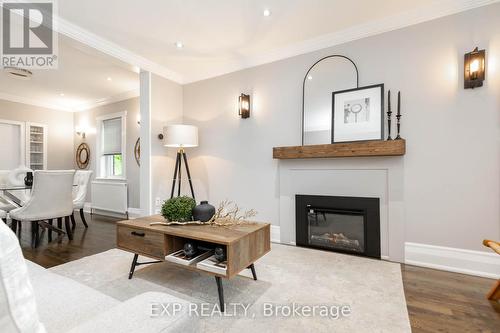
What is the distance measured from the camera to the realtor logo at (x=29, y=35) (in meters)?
2.43

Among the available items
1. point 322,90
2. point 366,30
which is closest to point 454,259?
point 322,90

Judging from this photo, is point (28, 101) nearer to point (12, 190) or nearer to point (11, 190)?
point (12, 190)

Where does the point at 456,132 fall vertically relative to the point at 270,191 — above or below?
above

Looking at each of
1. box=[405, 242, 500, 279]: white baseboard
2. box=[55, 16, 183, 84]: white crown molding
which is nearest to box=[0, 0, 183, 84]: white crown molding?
box=[55, 16, 183, 84]: white crown molding

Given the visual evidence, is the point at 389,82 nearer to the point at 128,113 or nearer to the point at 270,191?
the point at 270,191

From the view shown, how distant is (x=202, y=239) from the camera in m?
1.74

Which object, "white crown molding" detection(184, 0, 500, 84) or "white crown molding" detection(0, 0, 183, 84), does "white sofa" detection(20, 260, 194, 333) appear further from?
"white crown molding" detection(184, 0, 500, 84)

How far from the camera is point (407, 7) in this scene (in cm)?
250

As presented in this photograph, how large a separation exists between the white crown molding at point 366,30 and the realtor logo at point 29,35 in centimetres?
221

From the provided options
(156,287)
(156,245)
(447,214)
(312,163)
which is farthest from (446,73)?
(156,287)

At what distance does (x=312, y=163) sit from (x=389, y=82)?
48.5 inches

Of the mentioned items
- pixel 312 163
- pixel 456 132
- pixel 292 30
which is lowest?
pixel 312 163

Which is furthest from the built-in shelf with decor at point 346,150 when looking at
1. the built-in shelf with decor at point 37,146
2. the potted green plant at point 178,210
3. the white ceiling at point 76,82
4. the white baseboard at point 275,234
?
the built-in shelf with decor at point 37,146

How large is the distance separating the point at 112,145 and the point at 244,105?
3686 millimetres
